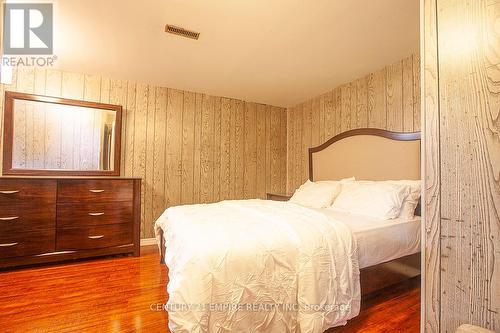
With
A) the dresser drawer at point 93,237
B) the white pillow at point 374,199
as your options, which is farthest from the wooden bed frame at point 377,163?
the dresser drawer at point 93,237

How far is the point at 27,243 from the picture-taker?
229cm

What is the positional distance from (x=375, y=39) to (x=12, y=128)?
3.83 m

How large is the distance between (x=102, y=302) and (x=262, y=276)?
1311 millimetres

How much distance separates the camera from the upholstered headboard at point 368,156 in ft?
8.03

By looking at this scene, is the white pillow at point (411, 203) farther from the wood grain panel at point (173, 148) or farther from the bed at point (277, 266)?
A: the wood grain panel at point (173, 148)

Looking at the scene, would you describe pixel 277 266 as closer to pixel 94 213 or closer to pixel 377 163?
pixel 377 163

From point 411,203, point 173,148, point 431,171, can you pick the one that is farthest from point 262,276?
point 173,148

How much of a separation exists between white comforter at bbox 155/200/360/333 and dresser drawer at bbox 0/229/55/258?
1.63 meters

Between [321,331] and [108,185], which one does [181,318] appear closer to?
[321,331]

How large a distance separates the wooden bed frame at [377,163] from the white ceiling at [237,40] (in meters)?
0.83

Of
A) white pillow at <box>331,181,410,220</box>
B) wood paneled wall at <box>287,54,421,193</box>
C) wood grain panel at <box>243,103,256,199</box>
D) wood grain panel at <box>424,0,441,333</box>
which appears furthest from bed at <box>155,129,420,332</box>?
wood grain panel at <box>243,103,256,199</box>

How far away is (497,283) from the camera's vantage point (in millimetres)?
643

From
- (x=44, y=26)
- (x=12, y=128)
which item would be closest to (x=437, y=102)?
(x=44, y=26)

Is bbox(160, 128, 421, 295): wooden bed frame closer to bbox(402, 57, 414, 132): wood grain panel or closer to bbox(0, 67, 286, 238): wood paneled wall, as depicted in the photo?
bbox(402, 57, 414, 132): wood grain panel
